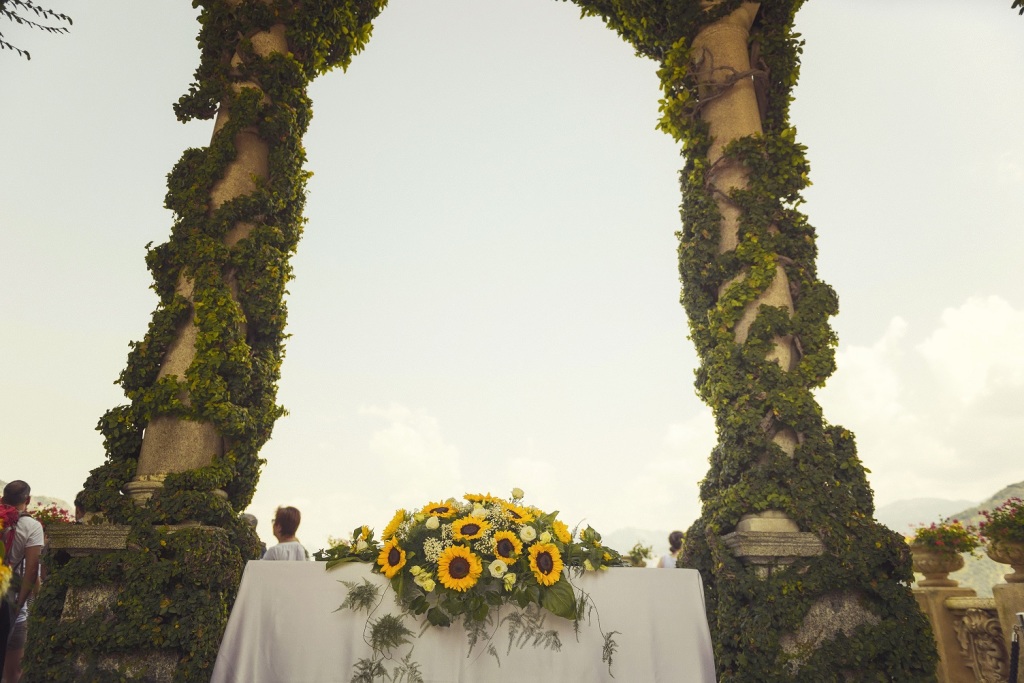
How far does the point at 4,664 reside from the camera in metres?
5.10

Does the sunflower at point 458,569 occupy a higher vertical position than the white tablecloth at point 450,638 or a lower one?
higher

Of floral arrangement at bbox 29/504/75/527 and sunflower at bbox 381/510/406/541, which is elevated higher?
floral arrangement at bbox 29/504/75/527

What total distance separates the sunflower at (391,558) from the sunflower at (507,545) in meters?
0.52

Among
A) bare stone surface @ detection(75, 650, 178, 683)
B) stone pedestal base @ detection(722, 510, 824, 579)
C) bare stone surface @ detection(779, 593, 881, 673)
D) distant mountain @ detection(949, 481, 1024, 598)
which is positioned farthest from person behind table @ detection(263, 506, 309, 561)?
distant mountain @ detection(949, 481, 1024, 598)

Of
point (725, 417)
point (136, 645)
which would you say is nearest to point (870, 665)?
point (725, 417)

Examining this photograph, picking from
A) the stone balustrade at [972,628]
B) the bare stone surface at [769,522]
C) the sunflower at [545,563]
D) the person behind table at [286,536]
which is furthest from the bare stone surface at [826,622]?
the person behind table at [286,536]

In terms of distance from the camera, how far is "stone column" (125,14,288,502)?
461cm

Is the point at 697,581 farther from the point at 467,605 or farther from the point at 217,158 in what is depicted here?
the point at 217,158

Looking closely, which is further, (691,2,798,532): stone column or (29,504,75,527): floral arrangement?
(29,504,75,527): floral arrangement

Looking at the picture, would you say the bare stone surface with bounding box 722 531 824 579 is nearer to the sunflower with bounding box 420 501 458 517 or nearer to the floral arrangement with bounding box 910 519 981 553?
the sunflower with bounding box 420 501 458 517

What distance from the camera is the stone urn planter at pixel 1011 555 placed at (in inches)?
227

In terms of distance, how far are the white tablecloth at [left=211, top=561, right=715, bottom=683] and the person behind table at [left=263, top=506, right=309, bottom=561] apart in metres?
1.88

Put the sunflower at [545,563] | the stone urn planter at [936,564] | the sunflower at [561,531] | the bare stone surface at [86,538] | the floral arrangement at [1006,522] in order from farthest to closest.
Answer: the stone urn planter at [936,564] → the floral arrangement at [1006,522] → the bare stone surface at [86,538] → the sunflower at [561,531] → the sunflower at [545,563]

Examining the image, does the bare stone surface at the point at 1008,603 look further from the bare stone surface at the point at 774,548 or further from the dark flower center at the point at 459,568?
the dark flower center at the point at 459,568
